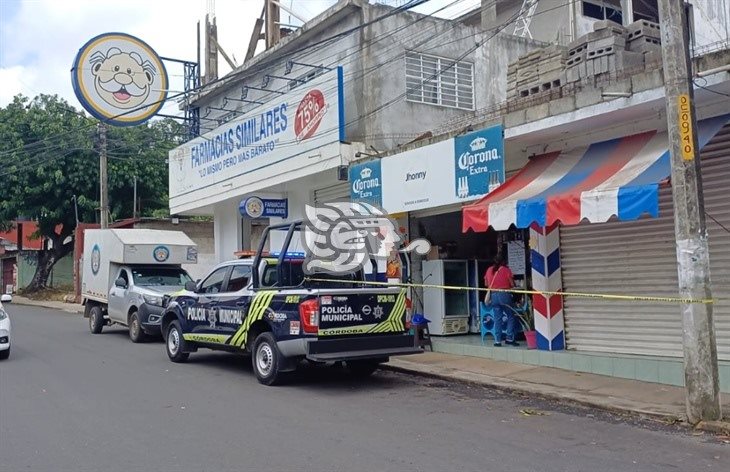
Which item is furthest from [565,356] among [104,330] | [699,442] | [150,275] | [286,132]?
[104,330]

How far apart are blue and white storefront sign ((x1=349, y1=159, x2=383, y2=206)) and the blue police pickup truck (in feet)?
10.5

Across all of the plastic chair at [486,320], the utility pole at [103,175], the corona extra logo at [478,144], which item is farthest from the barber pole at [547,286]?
the utility pole at [103,175]

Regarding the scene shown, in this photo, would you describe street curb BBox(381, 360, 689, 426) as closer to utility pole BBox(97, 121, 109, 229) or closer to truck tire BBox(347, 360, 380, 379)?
truck tire BBox(347, 360, 380, 379)

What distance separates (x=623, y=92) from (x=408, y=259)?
6301 millimetres

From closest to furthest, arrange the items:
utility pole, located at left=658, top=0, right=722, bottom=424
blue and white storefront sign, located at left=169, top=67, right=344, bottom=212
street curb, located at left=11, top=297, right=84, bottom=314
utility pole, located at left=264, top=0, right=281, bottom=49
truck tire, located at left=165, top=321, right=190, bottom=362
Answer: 1. utility pole, located at left=658, top=0, right=722, bottom=424
2. truck tire, located at left=165, top=321, right=190, bottom=362
3. blue and white storefront sign, located at left=169, top=67, right=344, bottom=212
4. utility pole, located at left=264, top=0, right=281, bottom=49
5. street curb, located at left=11, top=297, right=84, bottom=314

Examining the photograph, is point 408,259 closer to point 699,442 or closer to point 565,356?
point 565,356

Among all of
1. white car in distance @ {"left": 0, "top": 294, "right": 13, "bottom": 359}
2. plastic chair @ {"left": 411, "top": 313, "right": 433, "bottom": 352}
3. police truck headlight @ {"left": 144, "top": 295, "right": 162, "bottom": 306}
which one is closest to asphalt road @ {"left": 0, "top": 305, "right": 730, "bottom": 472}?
plastic chair @ {"left": 411, "top": 313, "right": 433, "bottom": 352}

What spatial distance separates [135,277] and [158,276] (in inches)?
21.3

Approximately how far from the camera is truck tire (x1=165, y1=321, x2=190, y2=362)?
11.7 meters

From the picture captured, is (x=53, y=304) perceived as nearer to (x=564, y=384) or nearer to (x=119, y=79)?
(x=119, y=79)

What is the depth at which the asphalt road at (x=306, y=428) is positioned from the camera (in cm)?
586

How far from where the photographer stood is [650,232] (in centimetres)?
979

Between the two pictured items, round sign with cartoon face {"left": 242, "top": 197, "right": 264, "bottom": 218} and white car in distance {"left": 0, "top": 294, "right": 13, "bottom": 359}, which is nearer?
white car in distance {"left": 0, "top": 294, "right": 13, "bottom": 359}

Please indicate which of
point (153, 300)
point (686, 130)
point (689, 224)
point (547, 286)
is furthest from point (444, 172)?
point (153, 300)
